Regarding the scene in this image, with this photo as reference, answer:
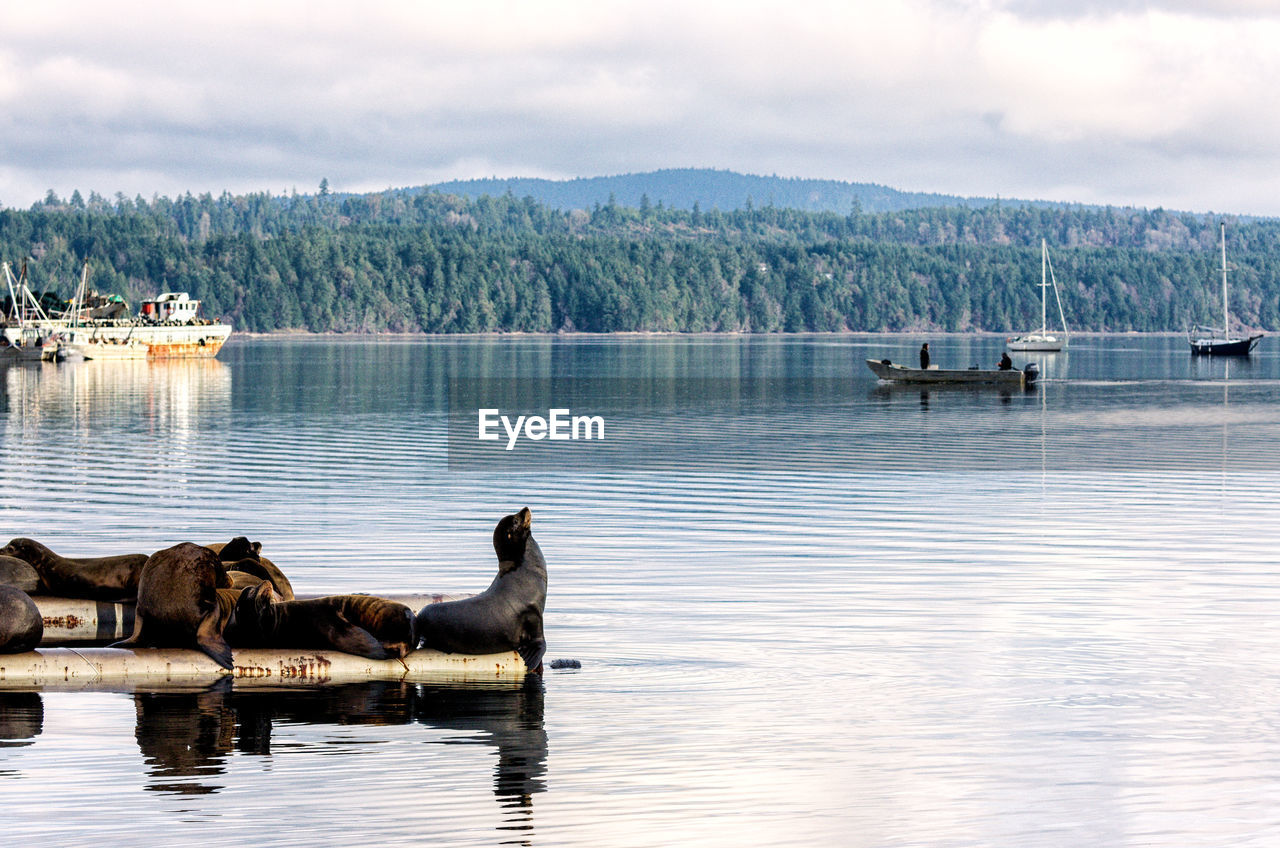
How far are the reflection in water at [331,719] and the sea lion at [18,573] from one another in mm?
3354

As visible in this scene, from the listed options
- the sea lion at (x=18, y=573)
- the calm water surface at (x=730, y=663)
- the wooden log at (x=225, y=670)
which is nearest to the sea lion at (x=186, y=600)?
the wooden log at (x=225, y=670)

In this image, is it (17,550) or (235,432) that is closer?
(17,550)

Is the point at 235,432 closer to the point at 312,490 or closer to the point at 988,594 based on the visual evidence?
the point at 312,490

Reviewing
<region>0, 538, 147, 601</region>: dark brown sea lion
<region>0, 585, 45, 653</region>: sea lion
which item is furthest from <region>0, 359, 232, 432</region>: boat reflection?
<region>0, 585, 45, 653</region>: sea lion

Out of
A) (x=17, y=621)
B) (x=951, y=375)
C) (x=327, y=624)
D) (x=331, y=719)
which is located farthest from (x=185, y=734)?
(x=951, y=375)

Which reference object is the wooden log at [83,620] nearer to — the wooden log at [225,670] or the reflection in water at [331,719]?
the wooden log at [225,670]

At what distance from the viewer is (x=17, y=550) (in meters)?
21.5

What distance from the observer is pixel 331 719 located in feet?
57.2

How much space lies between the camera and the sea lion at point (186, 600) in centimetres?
1944

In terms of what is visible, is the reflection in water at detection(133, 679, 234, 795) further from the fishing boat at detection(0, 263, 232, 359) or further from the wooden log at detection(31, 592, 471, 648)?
the fishing boat at detection(0, 263, 232, 359)

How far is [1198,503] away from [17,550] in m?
28.2

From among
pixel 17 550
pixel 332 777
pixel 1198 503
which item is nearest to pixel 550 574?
pixel 17 550

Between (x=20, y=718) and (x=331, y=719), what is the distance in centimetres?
306

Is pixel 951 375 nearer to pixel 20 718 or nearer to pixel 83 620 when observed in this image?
pixel 83 620
